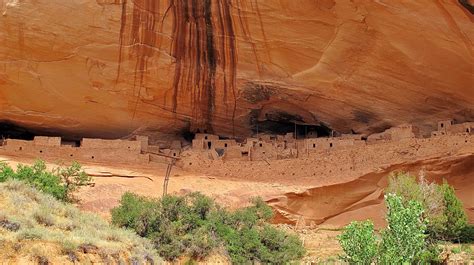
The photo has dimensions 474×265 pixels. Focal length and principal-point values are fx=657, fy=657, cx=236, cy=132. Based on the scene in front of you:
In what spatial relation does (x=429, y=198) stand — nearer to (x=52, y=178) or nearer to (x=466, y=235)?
(x=466, y=235)

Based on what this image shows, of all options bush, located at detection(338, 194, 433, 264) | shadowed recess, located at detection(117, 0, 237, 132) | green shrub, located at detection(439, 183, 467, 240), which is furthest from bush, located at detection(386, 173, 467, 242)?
shadowed recess, located at detection(117, 0, 237, 132)

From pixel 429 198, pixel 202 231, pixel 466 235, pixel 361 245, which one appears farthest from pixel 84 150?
pixel 361 245

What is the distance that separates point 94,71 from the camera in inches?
614

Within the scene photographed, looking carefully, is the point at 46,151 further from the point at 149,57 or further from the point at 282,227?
the point at 282,227

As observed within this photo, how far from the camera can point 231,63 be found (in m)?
15.6

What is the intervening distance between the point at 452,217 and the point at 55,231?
25.8ft

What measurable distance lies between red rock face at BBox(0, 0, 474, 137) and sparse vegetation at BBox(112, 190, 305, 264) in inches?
148

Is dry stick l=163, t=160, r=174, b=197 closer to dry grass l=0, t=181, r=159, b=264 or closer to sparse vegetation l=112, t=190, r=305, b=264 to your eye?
sparse vegetation l=112, t=190, r=305, b=264

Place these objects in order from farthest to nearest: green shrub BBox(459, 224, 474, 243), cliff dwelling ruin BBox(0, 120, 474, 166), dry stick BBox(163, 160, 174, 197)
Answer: cliff dwelling ruin BBox(0, 120, 474, 166) → dry stick BBox(163, 160, 174, 197) → green shrub BBox(459, 224, 474, 243)

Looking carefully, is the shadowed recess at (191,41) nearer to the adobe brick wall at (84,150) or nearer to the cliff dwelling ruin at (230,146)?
the cliff dwelling ruin at (230,146)

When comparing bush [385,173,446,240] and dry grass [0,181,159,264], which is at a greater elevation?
bush [385,173,446,240]

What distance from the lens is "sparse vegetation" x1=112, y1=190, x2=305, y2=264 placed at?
1174 centimetres

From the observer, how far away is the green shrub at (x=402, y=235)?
862 centimetres

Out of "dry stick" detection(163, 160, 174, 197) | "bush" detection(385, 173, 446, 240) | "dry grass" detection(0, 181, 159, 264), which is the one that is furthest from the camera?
"dry stick" detection(163, 160, 174, 197)
